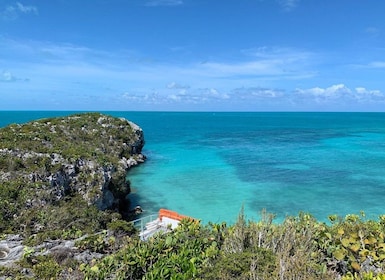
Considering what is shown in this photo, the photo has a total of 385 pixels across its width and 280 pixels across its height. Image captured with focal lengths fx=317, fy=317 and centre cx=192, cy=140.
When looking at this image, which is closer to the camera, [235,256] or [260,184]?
[235,256]

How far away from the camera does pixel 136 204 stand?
83.3ft

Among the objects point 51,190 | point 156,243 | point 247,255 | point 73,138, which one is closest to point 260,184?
point 51,190

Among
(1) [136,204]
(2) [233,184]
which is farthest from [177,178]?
(1) [136,204]

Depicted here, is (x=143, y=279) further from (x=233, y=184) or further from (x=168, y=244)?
(x=233, y=184)

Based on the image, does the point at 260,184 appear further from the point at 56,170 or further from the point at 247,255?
the point at 247,255

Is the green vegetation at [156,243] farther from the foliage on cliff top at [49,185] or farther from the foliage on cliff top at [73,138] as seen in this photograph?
the foliage on cliff top at [73,138]

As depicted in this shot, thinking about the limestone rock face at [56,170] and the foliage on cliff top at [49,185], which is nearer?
the foliage on cliff top at [49,185]

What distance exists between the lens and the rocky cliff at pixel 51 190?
50.4 ft

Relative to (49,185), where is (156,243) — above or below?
above

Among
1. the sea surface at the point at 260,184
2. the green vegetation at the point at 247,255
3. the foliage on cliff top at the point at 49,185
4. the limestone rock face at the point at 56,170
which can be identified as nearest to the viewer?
the green vegetation at the point at 247,255

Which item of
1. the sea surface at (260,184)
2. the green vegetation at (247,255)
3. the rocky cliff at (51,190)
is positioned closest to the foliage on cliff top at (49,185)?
the rocky cliff at (51,190)

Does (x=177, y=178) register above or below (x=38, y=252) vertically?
below

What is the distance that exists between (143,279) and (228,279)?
7.39ft

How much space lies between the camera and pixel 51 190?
1881 centimetres
